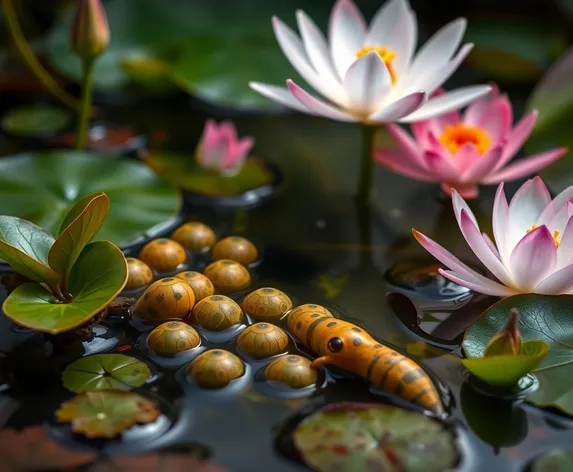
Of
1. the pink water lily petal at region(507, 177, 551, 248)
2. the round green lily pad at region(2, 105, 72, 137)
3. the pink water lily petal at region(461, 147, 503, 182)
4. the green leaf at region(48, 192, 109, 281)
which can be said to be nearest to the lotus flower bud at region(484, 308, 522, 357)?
the pink water lily petal at region(507, 177, 551, 248)

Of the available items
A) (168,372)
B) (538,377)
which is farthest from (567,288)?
(168,372)

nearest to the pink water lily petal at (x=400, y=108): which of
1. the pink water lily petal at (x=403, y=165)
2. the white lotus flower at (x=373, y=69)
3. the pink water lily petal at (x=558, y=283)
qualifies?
the white lotus flower at (x=373, y=69)

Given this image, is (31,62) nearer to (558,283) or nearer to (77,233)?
(77,233)

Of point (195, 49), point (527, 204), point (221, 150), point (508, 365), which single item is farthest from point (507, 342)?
point (195, 49)

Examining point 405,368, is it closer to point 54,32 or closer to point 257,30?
point 257,30

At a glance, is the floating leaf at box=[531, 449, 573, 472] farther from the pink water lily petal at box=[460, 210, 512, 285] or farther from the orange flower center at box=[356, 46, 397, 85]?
the orange flower center at box=[356, 46, 397, 85]

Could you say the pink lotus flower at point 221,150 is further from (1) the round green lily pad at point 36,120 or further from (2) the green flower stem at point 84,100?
(1) the round green lily pad at point 36,120

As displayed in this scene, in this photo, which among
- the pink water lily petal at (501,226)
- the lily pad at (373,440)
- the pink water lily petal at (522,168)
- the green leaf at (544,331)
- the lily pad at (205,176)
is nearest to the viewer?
the lily pad at (373,440)
